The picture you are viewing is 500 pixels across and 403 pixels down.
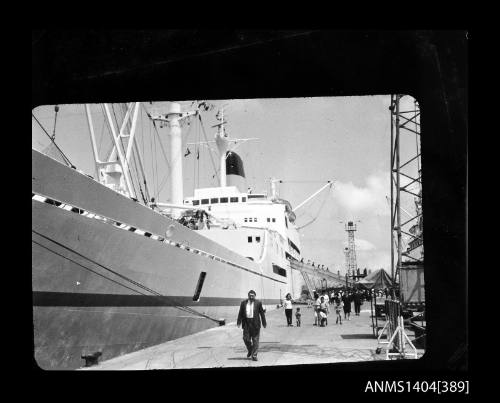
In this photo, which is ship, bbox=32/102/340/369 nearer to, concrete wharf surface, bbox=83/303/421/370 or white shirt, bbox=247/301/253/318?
concrete wharf surface, bbox=83/303/421/370

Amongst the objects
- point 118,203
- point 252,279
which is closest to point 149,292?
point 118,203

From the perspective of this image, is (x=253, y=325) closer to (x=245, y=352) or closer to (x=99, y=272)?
(x=245, y=352)

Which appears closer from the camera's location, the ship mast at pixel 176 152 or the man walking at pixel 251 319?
the man walking at pixel 251 319

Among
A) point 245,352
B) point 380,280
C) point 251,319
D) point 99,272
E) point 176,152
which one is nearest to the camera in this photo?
point 251,319

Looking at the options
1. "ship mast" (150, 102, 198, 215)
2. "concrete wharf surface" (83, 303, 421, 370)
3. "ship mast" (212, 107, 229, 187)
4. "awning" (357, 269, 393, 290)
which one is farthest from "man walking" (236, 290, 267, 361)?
"ship mast" (212, 107, 229, 187)

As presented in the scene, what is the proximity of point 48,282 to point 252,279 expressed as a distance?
45.2 ft

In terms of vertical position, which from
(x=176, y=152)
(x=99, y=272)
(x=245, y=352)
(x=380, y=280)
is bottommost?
(x=245, y=352)

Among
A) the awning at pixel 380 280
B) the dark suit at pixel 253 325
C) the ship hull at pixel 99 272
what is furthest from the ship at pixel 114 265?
the awning at pixel 380 280

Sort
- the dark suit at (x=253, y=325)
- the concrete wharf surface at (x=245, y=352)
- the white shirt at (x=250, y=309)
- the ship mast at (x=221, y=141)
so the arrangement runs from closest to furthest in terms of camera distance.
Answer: the concrete wharf surface at (x=245, y=352) < the dark suit at (x=253, y=325) < the white shirt at (x=250, y=309) < the ship mast at (x=221, y=141)

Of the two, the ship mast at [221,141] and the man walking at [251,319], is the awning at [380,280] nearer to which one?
the man walking at [251,319]

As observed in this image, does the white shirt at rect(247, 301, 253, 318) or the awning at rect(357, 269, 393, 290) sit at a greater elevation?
the awning at rect(357, 269, 393, 290)

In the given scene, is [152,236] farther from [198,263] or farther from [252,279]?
[252,279]

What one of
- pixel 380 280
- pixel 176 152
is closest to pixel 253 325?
pixel 380 280

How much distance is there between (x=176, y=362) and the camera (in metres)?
7.89
